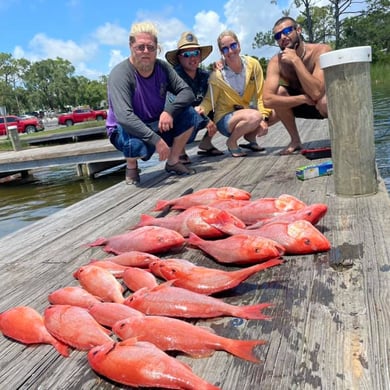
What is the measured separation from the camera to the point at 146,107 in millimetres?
4938

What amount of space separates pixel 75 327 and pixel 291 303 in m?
0.92

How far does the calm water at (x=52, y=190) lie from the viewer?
27.9ft

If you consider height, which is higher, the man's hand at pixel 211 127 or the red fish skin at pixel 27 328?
the man's hand at pixel 211 127

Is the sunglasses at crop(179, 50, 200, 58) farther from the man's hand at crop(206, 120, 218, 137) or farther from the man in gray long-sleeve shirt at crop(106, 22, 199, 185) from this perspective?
the man's hand at crop(206, 120, 218, 137)

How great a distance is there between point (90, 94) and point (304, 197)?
97.7m

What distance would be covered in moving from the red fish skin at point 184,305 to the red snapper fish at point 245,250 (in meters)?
0.38

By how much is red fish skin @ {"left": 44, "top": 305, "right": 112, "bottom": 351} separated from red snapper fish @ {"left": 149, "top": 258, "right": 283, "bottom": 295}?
0.43 metres

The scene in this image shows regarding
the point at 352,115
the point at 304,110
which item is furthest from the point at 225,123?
the point at 352,115

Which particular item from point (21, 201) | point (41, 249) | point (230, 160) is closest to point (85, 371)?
point (41, 249)

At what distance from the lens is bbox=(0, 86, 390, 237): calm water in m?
8.52

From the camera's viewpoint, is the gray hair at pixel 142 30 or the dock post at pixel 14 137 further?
the dock post at pixel 14 137

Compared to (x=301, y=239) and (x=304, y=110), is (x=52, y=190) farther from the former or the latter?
(x=301, y=239)

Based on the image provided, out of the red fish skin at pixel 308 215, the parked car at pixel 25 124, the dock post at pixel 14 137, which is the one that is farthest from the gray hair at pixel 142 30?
the parked car at pixel 25 124

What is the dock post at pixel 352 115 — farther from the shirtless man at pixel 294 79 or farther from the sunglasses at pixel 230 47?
the sunglasses at pixel 230 47
